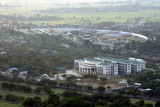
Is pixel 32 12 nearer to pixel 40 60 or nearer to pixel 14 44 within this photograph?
pixel 14 44

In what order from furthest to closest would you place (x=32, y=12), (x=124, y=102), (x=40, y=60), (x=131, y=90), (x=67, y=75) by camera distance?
(x=32, y=12)
(x=40, y=60)
(x=67, y=75)
(x=131, y=90)
(x=124, y=102)

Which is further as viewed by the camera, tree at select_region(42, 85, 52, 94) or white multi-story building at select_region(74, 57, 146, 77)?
white multi-story building at select_region(74, 57, 146, 77)

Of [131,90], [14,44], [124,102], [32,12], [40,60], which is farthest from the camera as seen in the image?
[32,12]

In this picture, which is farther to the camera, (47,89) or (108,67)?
(108,67)

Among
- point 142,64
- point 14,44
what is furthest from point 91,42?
point 142,64

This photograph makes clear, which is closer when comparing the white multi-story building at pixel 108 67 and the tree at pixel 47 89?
the tree at pixel 47 89

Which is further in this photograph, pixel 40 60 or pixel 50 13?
pixel 50 13
